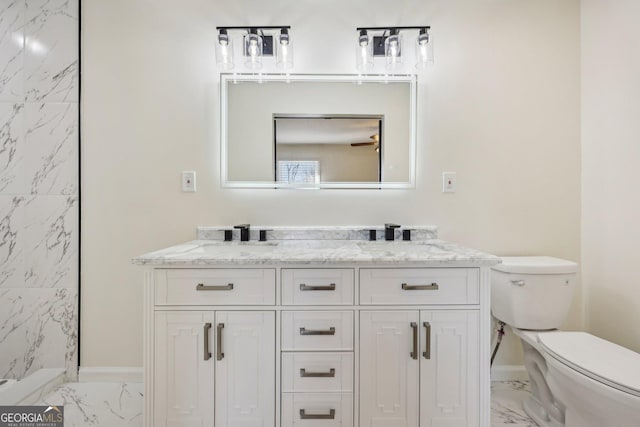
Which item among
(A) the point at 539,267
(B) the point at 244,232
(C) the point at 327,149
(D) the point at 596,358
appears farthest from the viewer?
(C) the point at 327,149

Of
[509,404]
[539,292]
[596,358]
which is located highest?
[539,292]

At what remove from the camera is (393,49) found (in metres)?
1.66

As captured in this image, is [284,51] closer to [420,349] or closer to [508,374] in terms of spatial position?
[420,349]

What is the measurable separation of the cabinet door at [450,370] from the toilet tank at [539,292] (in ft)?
1.43

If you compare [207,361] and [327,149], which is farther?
[327,149]

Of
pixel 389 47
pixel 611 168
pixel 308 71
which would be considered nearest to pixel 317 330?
pixel 308 71

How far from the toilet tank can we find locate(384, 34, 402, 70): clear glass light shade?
4.22 feet

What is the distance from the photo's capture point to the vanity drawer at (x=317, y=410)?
1198mm

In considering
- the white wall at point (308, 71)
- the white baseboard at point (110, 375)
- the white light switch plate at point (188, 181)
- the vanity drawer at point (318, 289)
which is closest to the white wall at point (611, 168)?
the white wall at point (308, 71)

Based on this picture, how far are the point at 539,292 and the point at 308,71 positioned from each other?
175 cm

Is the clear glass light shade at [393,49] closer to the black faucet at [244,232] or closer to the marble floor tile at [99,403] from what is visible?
the black faucet at [244,232]

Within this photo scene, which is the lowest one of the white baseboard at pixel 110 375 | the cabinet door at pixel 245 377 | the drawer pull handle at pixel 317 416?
the white baseboard at pixel 110 375

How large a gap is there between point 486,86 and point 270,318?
1.80m

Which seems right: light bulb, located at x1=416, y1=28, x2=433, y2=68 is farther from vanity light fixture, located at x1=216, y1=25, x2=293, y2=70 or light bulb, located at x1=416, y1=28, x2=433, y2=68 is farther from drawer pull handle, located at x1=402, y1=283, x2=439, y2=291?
drawer pull handle, located at x1=402, y1=283, x2=439, y2=291
